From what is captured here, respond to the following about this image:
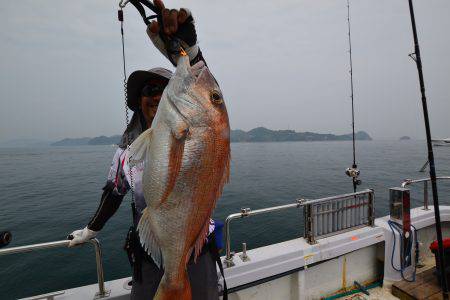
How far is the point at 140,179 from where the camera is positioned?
2072 millimetres

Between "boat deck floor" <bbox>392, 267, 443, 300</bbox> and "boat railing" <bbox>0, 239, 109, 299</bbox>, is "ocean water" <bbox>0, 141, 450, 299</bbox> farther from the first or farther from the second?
"boat railing" <bbox>0, 239, 109, 299</bbox>

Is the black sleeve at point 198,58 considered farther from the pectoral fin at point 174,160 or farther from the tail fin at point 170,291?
the tail fin at point 170,291

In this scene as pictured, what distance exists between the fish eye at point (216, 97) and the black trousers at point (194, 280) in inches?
49.5

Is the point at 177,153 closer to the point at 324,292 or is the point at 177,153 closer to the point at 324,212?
the point at 324,212

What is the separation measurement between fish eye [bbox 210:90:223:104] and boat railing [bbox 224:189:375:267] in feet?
9.15

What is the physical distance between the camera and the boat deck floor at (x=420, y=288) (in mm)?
4152

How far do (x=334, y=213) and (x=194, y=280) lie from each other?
11.3 feet

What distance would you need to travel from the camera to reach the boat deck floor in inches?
163

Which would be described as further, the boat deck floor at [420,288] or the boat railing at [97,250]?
the boat deck floor at [420,288]

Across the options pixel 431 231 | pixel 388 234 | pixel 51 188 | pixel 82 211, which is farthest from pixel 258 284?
pixel 51 188

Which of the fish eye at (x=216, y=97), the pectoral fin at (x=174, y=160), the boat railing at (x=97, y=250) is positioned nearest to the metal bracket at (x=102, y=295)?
the boat railing at (x=97, y=250)

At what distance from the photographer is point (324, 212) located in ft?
14.7

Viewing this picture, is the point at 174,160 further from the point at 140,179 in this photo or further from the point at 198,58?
the point at 198,58

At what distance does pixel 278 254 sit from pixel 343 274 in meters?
1.62
